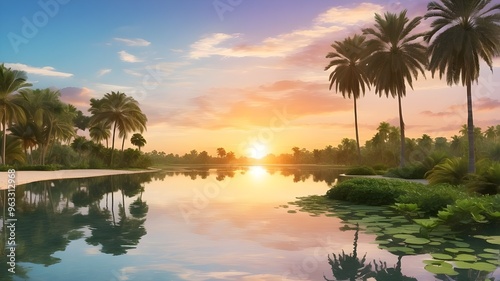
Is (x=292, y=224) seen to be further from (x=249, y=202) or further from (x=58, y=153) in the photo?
(x=58, y=153)

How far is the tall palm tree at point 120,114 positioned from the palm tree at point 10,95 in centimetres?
1961

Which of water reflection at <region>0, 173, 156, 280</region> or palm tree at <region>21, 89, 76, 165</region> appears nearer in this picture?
water reflection at <region>0, 173, 156, 280</region>

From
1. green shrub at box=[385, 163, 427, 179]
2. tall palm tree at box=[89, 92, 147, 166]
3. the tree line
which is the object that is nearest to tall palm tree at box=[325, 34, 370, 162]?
the tree line

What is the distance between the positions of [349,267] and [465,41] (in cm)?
2580

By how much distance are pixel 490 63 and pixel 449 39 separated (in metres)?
3.53

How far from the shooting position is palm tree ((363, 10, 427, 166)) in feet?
138

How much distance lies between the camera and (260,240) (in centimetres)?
1015

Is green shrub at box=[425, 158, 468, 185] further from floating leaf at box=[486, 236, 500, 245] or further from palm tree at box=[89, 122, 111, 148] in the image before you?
palm tree at box=[89, 122, 111, 148]

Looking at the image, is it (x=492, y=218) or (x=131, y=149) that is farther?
(x=131, y=149)

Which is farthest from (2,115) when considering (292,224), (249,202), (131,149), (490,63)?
(490,63)

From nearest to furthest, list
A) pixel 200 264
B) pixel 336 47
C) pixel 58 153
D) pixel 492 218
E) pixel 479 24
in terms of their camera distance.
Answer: pixel 200 264
pixel 492 218
pixel 479 24
pixel 336 47
pixel 58 153

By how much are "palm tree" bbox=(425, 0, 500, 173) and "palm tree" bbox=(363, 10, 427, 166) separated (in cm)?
1248

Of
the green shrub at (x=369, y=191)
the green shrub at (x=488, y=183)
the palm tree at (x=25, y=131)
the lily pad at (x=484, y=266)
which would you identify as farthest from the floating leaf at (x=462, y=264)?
the palm tree at (x=25, y=131)

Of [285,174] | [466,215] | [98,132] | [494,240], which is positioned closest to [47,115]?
[98,132]
